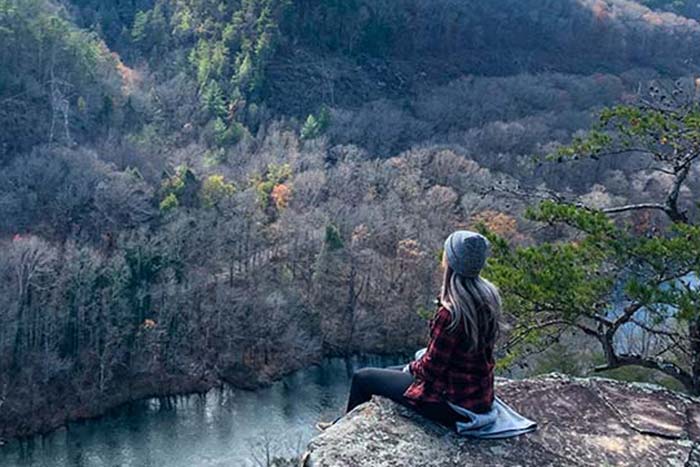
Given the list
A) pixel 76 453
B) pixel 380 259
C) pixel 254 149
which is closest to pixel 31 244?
pixel 76 453

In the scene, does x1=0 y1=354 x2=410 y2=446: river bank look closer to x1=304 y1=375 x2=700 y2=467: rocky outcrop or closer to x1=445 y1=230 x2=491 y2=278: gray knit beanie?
x1=304 y1=375 x2=700 y2=467: rocky outcrop

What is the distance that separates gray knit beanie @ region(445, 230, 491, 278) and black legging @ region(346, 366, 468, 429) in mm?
716

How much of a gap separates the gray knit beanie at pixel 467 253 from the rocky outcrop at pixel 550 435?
0.85 metres

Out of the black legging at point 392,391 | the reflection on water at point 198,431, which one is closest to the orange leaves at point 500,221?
the reflection on water at point 198,431

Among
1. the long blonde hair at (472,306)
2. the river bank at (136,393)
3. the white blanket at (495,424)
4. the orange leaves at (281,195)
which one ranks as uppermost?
the long blonde hair at (472,306)

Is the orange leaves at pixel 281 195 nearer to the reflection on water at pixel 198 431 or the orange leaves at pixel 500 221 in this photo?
the orange leaves at pixel 500 221

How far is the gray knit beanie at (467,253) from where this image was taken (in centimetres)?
376

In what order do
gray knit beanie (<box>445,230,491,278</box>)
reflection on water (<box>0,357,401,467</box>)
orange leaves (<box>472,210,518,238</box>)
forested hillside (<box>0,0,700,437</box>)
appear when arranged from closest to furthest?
gray knit beanie (<box>445,230,491,278</box>) → reflection on water (<box>0,357,401,467</box>) → forested hillside (<box>0,0,700,437</box>) → orange leaves (<box>472,210,518,238</box>)

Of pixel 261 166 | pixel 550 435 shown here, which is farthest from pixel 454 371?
pixel 261 166

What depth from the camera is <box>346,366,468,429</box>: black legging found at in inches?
152

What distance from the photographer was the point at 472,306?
12.4ft

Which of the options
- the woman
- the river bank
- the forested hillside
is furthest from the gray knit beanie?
the river bank

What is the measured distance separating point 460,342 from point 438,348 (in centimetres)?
12

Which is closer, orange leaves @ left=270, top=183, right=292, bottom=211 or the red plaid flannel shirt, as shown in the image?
the red plaid flannel shirt
